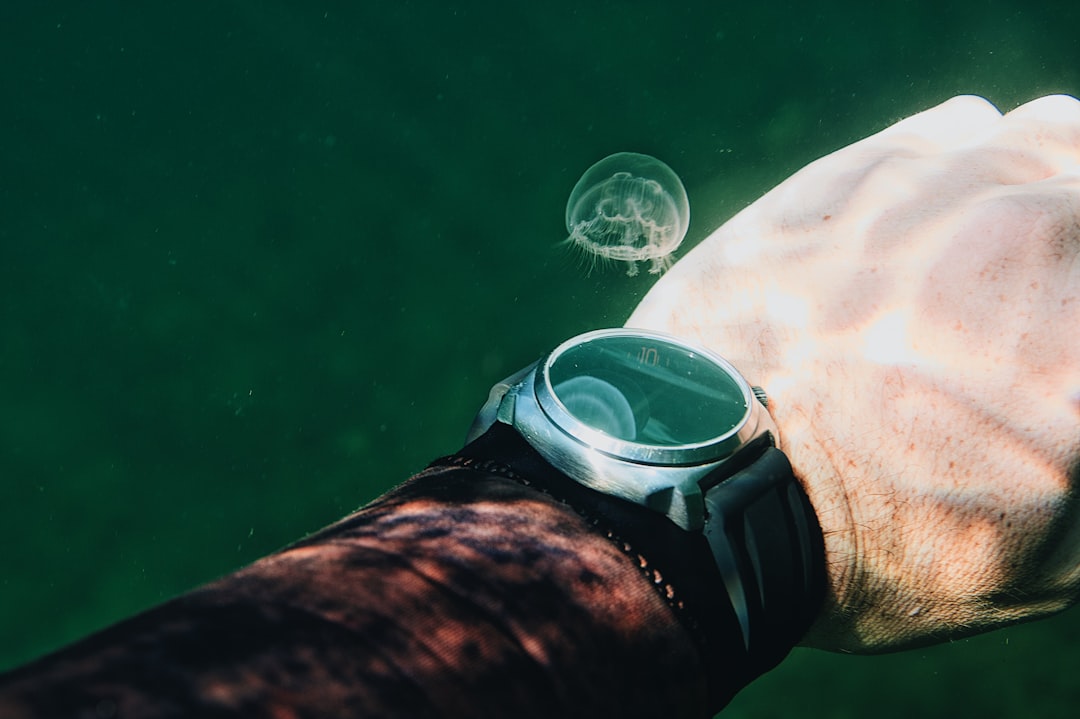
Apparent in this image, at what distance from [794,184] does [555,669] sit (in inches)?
40.1

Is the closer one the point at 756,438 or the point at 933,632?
the point at 756,438

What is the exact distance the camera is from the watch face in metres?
0.81

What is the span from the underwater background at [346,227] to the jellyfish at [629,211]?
458mm

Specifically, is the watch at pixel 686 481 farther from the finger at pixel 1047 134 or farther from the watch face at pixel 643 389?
the finger at pixel 1047 134

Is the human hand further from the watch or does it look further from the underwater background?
the underwater background

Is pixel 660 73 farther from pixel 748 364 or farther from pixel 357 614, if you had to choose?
pixel 357 614

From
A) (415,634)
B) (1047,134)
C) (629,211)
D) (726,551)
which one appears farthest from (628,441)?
(629,211)

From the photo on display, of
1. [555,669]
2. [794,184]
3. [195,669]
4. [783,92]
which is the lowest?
[555,669]

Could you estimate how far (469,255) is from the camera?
5.47 m

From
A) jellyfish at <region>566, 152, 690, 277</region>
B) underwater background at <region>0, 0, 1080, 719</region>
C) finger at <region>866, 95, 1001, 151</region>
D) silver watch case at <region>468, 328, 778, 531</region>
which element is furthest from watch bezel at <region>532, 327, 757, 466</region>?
underwater background at <region>0, 0, 1080, 719</region>

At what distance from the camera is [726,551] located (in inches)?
27.0

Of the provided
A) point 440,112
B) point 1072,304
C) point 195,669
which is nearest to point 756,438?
point 1072,304

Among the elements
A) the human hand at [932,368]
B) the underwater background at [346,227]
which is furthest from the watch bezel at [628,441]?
the underwater background at [346,227]

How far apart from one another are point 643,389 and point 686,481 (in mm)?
200
